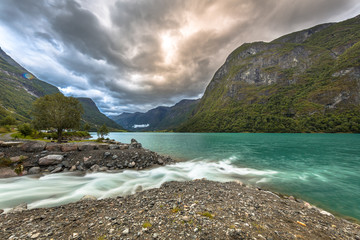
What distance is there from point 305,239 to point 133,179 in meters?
13.7

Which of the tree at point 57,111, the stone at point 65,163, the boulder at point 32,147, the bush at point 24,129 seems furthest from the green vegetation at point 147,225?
the bush at point 24,129

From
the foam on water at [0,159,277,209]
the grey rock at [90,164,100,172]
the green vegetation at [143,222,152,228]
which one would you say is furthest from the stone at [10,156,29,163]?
the green vegetation at [143,222,152,228]

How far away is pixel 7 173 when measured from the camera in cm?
1348

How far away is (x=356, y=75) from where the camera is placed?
14388 cm

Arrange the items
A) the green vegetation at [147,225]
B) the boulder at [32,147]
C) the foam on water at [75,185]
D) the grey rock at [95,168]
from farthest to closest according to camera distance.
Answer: the boulder at [32,147]
the grey rock at [95,168]
the foam on water at [75,185]
the green vegetation at [147,225]

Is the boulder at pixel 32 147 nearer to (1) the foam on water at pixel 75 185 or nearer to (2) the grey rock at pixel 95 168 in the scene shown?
(1) the foam on water at pixel 75 185

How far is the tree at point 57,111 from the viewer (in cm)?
3027

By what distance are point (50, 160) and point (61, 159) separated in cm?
99

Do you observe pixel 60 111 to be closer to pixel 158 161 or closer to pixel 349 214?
pixel 158 161

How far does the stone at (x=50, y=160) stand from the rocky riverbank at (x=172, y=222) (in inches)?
426

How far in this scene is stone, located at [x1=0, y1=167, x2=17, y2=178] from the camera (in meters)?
13.2

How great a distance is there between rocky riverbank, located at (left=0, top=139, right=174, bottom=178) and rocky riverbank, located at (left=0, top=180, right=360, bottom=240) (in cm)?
1010

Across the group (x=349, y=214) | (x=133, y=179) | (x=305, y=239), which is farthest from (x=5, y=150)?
(x=349, y=214)

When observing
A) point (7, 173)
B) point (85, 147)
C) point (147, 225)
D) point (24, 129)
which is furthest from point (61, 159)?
point (24, 129)
